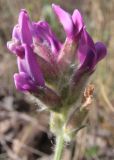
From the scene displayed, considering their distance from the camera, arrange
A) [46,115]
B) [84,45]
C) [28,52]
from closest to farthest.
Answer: [28,52], [84,45], [46,115]

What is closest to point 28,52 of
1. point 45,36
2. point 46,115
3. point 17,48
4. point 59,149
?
point 17,48

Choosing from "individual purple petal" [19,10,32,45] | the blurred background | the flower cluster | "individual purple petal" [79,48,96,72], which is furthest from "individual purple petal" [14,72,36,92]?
the blurred background

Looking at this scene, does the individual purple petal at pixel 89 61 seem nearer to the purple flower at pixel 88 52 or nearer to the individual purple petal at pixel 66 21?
the purple flower at pixel 88 52

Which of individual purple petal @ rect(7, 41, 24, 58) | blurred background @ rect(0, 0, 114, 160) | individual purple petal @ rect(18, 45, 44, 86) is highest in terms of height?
blurred background @ rect(0, 0, 114, 160)

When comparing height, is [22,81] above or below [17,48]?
below

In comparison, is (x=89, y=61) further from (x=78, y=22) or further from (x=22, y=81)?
(x=22, y=81)

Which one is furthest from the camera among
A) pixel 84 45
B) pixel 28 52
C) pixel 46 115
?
pixel 46 115

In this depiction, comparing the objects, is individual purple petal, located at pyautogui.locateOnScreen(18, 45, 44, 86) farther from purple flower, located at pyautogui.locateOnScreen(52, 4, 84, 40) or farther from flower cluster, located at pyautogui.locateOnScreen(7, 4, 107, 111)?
purple flower, located at pyautogui.locateOnScreen(52, 4, 84, 40)
